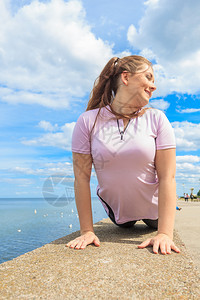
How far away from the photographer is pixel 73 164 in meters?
2.78

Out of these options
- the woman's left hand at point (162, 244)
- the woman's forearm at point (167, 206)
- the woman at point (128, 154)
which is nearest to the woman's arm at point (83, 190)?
the woman at point (128, 154)

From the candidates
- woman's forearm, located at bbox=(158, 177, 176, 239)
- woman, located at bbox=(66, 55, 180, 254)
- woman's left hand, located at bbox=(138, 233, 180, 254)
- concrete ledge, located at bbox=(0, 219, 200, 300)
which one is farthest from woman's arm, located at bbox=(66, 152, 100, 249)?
woman's forearm, located at bbox=(158, 177, 176, 239)

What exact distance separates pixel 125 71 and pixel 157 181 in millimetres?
1252

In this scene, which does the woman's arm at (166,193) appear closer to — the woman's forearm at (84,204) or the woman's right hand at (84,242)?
the woman's right hand at (84,242)

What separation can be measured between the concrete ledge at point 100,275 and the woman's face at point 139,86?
4.95ft

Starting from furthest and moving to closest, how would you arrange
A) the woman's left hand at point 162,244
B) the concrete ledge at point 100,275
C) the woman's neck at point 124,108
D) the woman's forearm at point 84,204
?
the woman's neck at point 124,108 < the woman's forearm at point 84,204 < the woman's left hand at point 162,244 < the concrete ledge at point 100,275

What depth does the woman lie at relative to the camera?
246 cm

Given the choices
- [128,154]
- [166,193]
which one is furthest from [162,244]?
[128,154]

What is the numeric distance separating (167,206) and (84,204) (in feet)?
2.82

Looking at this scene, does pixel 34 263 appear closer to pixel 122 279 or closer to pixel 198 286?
pixel 122 279

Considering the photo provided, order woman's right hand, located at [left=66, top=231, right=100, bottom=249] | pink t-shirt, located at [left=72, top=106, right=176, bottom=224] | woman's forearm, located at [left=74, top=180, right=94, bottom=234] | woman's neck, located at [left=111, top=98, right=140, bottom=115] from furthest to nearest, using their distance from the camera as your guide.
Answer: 1. woman's neck, located at [left=111, top=98, right=140, bottom=115]
2. woman's forearm, located at [left=74, top=180, right=94, bottom=234]
3. pink t-shirt, located at [left=72, top=106, right=176, bottom=224]
4. woman's right hand, located at [left=66, top=231, right=100, bottom=249]

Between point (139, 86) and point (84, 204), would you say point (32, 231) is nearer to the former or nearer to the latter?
point (84, 204)

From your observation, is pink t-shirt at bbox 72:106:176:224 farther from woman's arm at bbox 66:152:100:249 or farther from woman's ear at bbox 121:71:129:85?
woman's ear at bbox 121:71:129:85

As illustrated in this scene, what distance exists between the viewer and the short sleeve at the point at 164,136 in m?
2.55
